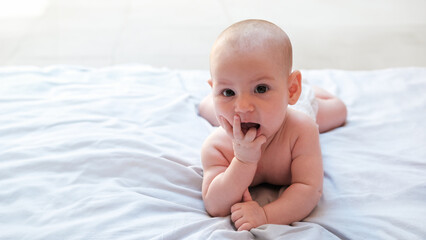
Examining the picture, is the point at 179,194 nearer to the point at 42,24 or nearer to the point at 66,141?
the point at 66,141

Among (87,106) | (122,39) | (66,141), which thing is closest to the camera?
(66,141)

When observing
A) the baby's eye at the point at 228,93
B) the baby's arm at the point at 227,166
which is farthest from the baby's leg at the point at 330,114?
the baby's eye at the point at 228,93

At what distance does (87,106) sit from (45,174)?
1.17 feet

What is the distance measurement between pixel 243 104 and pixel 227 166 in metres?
0.22

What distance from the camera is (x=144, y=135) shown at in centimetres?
121

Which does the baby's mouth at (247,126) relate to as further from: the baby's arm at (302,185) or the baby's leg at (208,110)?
the baby's leg at (208,110)

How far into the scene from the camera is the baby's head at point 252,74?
0.84 meters

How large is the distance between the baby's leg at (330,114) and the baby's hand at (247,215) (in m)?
0.48

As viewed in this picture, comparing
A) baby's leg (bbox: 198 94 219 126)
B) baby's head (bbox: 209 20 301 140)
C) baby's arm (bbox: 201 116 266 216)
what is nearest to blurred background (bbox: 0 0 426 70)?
baby's leg (bbox: 198 94 219 126)

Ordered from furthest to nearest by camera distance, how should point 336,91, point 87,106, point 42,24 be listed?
point 42,24
point 336,91
point 87,106

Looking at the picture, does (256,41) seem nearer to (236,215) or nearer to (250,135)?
(250,135)

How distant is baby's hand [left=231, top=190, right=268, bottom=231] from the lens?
891 mm

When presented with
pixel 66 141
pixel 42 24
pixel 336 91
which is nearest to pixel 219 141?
pixel 66 141

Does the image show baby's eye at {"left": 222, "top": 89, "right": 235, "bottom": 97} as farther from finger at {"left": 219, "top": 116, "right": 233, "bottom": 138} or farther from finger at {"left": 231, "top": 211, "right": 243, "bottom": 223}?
finger at {"left": 231, "top": 211, "right": 243, "bottom": 223}
